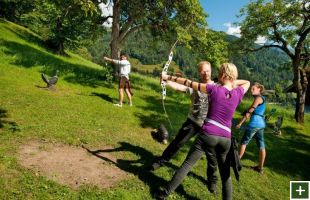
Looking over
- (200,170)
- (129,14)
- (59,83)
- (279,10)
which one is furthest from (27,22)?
(200,170)

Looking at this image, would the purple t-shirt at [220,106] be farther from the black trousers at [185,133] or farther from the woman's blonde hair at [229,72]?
the black trousers at [185,133]

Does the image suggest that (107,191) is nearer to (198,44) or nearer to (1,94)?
(1,94)

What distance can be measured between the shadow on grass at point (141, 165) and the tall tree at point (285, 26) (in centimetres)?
1793

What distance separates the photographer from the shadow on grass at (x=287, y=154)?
1454 cm

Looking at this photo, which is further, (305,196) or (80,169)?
(305,196)

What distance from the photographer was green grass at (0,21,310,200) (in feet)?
27.8

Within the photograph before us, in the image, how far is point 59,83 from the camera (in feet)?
69.9

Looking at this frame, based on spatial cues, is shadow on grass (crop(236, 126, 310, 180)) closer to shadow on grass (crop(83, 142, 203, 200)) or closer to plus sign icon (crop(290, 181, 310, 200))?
plus sign icon (crop(290, 181, 310, 200))

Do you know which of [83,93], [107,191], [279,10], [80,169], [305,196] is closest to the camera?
[107,191]

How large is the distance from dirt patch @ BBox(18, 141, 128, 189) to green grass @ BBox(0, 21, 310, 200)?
0.27m

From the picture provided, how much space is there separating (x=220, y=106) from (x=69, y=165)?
475 cm

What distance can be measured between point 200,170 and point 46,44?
39279 millimetres

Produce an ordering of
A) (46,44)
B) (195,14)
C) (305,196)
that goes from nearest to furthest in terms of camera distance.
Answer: (305,196)
(195,14)
(46,44)

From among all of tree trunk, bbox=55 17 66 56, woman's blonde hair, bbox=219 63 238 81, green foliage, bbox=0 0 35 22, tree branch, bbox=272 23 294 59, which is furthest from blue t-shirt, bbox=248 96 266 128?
green foliage, bbox=0 0 35 22
